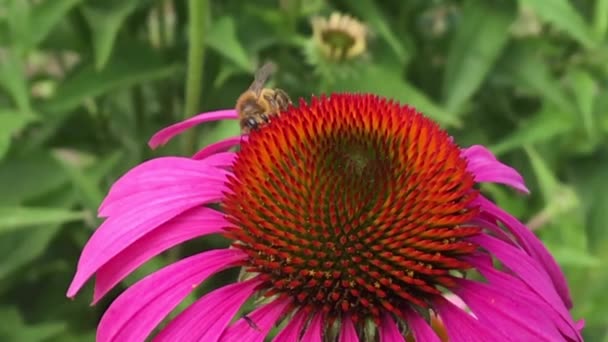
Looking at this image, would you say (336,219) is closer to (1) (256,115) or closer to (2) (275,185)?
(2) (275,185)

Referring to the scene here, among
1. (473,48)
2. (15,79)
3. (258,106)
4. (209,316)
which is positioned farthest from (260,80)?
(473,48)

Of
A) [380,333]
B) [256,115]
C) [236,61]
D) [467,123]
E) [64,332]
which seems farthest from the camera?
[467,123]

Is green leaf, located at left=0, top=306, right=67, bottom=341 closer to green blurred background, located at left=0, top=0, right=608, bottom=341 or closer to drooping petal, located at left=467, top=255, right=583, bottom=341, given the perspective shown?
green blurred background, located at left=0, top=0, right=608, bottom=341

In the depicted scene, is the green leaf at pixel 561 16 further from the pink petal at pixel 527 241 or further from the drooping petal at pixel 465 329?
the drooping petal at pixel 465 329

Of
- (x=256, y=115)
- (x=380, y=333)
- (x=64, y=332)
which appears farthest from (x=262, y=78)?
(x=64, y=332)

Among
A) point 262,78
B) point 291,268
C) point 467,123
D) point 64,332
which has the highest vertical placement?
point 467,123

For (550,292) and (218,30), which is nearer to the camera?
(550,292)

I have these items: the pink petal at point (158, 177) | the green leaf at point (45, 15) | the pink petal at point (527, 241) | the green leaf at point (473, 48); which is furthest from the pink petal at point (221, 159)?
the green leaf at point (473, 48)
